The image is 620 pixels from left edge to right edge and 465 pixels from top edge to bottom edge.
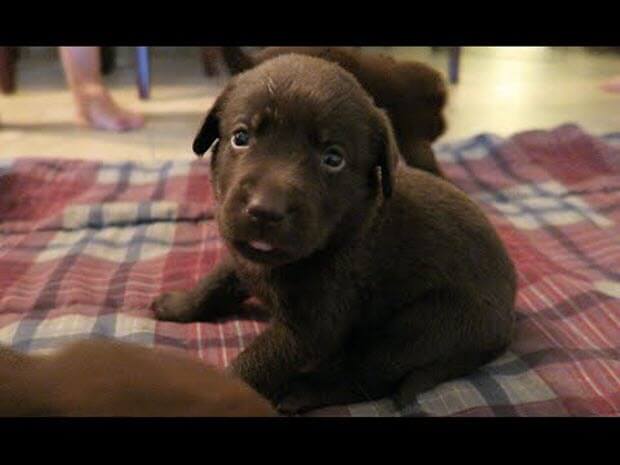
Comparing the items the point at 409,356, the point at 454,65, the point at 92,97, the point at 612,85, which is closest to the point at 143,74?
the point at 92,97

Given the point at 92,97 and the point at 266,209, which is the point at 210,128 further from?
the point at 92,97

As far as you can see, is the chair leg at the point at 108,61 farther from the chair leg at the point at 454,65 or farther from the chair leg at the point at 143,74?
the chair leg at the point at 454,65

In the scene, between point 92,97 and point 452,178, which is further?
point 92,97

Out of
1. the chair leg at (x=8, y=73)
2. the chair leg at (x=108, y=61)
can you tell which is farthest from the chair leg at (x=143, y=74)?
the chair leg at (x=8, y=73)

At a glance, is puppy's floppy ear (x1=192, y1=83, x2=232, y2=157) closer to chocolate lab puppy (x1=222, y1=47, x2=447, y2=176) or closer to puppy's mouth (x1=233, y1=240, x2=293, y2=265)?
puppy's mouth (x1=233, y1=240, x2=293, y2=265)

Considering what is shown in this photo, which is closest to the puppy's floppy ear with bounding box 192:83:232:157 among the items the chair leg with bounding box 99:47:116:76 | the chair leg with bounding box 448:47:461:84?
the chair leg with bounding box 99:47:116:76

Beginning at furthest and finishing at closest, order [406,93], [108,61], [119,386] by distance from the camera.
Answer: [108,61] → [406,93] → [119,386]
